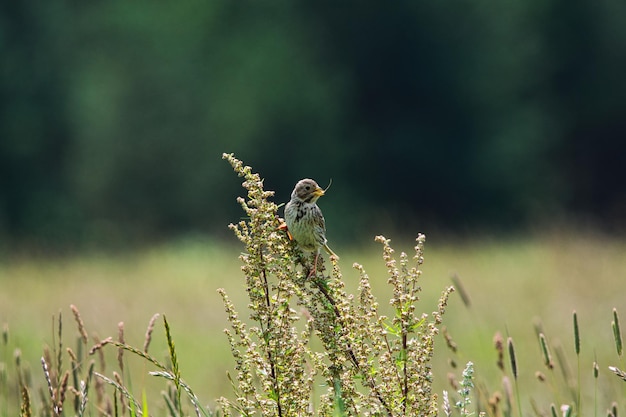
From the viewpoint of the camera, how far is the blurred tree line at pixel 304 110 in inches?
1476

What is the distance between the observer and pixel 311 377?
10.7 feet

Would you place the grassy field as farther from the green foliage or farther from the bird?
the green foliage

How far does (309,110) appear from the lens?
38969mm

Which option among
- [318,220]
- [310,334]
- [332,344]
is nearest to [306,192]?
[318,220]

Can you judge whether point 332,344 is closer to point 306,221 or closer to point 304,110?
point 306,221

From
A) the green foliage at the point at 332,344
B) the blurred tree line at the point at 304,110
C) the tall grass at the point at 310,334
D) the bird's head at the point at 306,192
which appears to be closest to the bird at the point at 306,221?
the bird's head at the point at 306,192

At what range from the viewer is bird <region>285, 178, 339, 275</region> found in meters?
3.81

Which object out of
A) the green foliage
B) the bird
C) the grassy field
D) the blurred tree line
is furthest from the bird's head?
the blurred tree line

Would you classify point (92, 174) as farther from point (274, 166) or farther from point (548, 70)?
point (548, 70)

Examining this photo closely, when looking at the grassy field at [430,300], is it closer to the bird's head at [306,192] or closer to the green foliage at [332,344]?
the bird's head at [306,192]

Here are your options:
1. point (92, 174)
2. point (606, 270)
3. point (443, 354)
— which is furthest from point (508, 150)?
point (443, 354)

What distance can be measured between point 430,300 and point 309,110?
25459 mm

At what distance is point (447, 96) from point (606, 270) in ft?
80.5

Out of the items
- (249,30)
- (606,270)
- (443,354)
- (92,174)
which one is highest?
(249,30)
